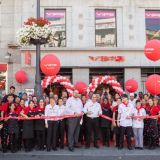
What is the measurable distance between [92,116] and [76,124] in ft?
2.34

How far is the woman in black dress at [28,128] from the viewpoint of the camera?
561 inches

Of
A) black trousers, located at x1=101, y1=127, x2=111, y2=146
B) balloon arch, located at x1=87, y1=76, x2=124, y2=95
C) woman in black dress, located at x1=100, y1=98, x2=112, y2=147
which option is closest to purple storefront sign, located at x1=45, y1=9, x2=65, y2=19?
balloon arch, located at x1=87, y1=76, x2=124, y2=95

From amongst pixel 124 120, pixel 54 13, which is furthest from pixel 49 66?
pixel 54 13

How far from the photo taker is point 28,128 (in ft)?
47.0

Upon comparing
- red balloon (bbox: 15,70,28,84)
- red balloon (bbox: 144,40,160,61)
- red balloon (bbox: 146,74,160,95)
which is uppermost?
red balloon (bbox: 144,40,160,61)

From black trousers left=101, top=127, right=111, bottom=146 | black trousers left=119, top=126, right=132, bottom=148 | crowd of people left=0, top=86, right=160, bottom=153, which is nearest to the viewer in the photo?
crowd of people left=0, top=86, right=160, bottom=153

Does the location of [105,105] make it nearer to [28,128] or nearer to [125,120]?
[125,120]

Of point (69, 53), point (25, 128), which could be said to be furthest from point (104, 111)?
point (69, 53)

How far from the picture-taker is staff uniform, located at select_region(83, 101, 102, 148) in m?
15.1

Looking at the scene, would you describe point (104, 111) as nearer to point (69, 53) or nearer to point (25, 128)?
point (25, 128)

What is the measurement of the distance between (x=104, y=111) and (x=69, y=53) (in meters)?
11.4

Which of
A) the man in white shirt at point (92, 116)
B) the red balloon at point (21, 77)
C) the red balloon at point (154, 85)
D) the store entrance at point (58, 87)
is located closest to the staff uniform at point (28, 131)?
the man in white shirt at point (92, 116)

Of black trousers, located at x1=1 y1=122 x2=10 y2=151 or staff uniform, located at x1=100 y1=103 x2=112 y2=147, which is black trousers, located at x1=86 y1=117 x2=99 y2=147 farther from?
black trousers, located at x1=1 y1=122 x2=10 y2=151

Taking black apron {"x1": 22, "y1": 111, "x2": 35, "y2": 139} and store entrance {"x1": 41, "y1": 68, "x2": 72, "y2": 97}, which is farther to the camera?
store entrance {"x1": 41, "y1": 68, "x2": 72, "y2": 97}
